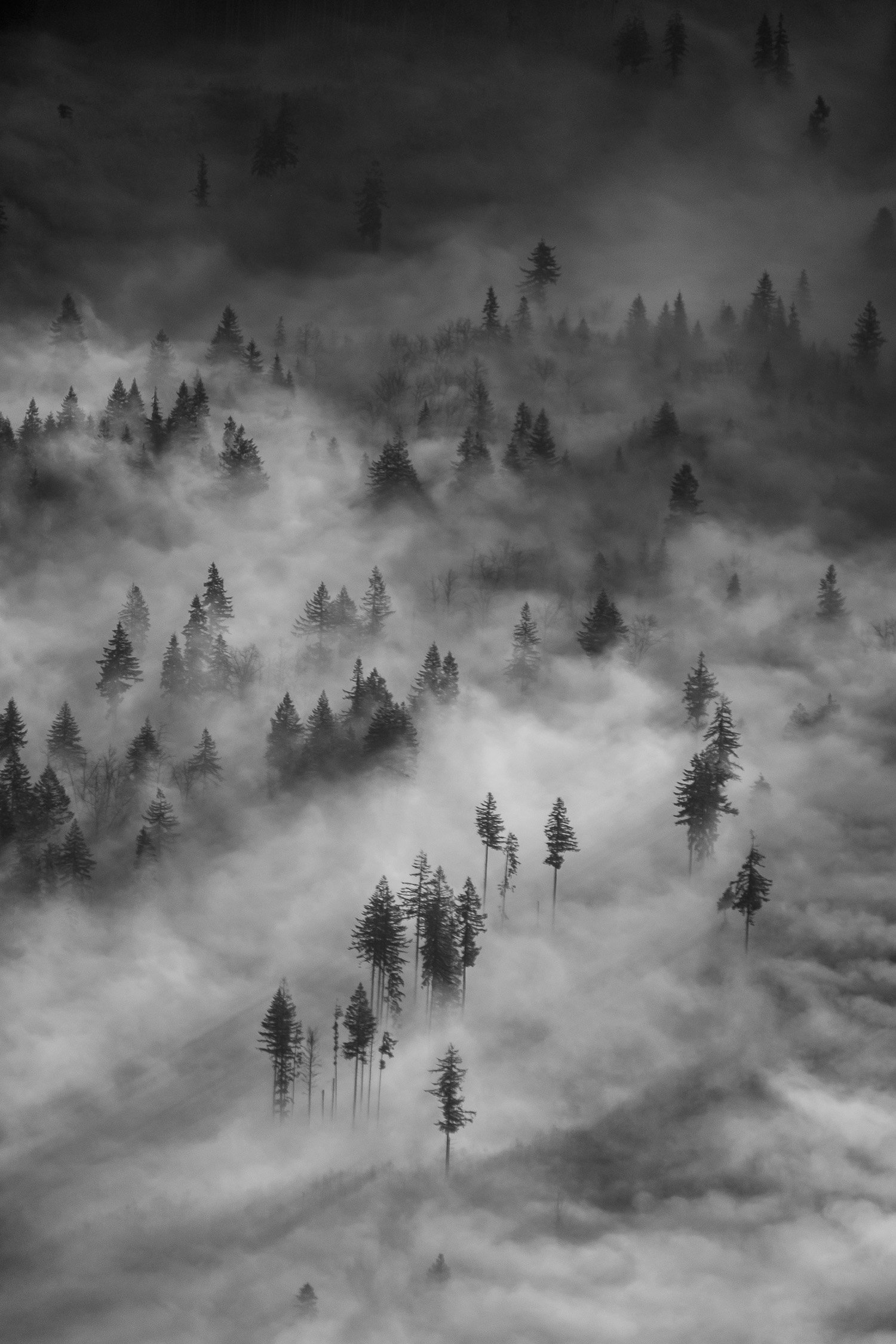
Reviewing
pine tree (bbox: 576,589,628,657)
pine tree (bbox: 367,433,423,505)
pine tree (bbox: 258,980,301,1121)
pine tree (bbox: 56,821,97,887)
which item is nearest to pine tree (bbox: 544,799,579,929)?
pine tree (bbox: 258,980,301,1121)

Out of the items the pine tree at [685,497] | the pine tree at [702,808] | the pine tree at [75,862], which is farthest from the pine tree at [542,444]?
the pine tree at [75,862]

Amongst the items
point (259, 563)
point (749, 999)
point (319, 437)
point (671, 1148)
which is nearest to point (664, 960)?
point (749, 999)

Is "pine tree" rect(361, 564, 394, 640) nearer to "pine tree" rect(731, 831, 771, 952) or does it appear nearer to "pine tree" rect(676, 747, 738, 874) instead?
"pine tree" rect(676, 747, 738, 874)

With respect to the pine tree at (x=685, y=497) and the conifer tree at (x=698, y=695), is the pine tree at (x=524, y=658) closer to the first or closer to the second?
the conifer tree at (x=698, y=695)

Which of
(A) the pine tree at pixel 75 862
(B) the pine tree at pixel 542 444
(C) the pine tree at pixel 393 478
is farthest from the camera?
(B) the pine tree at pixel 542 444

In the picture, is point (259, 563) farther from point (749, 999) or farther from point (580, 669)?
point (749, 999)

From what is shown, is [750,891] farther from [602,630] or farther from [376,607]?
[376,607]
